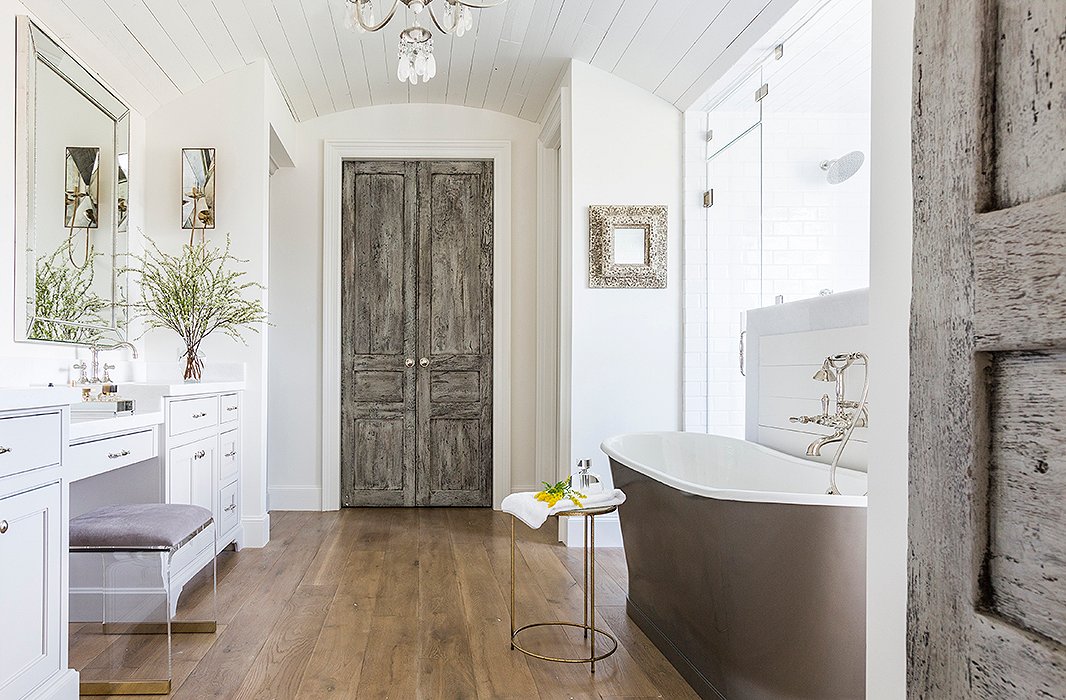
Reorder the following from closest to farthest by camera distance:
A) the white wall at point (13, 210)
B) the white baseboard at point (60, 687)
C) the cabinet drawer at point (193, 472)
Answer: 1. the white baseboard at point (60, 687)
2. the white wall at point (13, 210)
3. the cabinet drawer at point (193, 472)

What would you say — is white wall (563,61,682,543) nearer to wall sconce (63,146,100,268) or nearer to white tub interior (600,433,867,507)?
white tub interior (600,433,867,507)

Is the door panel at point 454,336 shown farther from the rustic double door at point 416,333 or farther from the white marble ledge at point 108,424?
the white marble ledge at point 108,424

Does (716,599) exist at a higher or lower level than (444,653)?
higher

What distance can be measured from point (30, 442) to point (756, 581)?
6.10 ft

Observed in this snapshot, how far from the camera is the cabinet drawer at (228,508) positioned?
409 centimetres

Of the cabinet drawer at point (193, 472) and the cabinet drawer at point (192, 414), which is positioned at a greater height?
the cabinet drawer at point (192, 414)

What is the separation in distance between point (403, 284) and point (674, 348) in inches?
81.6

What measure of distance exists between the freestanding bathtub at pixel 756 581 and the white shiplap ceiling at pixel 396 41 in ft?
7.15

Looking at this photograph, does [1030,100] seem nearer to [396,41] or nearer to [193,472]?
[193,472]

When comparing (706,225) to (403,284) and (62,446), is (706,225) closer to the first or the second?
(403,284)

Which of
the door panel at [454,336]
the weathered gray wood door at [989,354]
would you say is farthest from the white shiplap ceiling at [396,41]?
the weathered gray wood door at [989,354]

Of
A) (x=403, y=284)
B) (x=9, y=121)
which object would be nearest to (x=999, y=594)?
(x=9, y=121)

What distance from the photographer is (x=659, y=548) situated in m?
2.83

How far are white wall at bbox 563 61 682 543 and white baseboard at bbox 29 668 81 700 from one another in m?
2.85
